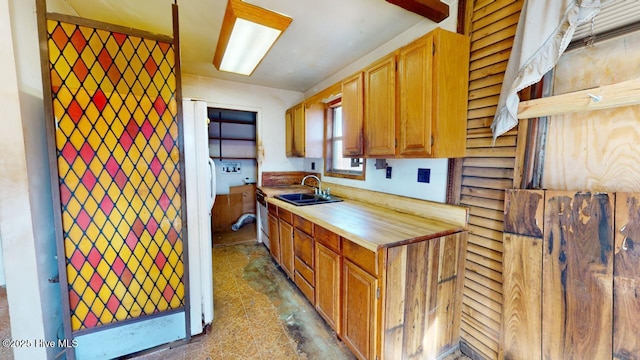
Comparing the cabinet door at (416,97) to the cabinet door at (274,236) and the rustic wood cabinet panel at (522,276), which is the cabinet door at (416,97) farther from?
the cabinet door at (274,236)

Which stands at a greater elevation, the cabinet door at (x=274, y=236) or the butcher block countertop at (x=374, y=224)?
the butcher block countertop at (x=374, y=224)

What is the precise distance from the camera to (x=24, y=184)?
1295mm

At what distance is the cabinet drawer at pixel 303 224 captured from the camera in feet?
6.65

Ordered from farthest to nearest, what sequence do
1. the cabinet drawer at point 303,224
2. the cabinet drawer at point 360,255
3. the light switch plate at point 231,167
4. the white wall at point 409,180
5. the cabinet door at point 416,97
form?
the light switch plate at point 231,167 < the cabinet drawer at point 303,224 < the white wall at point 409,180 < the cabinet door at point 416,97 < the cabinet drawer at point 360,255

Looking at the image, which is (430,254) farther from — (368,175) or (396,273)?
(368,175)

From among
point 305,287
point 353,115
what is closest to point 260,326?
point 305,287

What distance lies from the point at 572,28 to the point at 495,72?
37 centimetres

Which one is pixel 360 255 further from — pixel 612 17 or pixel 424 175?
pixel 612 17

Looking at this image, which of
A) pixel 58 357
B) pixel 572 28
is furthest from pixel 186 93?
pixel 572 28

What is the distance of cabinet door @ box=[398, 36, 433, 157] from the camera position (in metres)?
1.48

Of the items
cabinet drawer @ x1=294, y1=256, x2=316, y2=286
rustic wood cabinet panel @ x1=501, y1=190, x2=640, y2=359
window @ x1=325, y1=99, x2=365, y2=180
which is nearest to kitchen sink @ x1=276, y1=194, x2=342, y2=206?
window @ x1=325, y1=99, x2=365, y2=180

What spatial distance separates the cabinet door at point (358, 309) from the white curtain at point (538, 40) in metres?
1.20

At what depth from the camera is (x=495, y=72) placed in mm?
1437

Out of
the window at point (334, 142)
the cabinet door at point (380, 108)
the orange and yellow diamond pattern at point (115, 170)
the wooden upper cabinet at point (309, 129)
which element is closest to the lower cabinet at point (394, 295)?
the cabinet door at point (380, 108)
